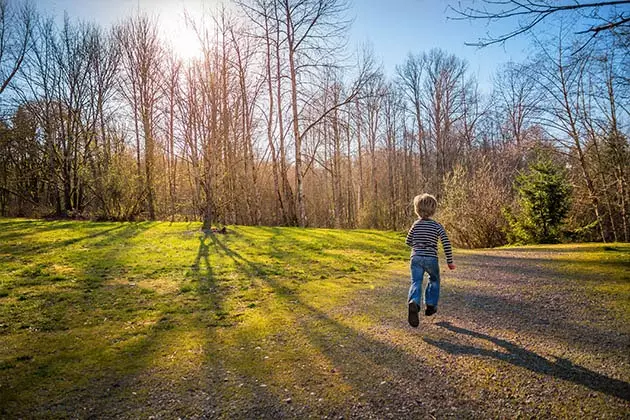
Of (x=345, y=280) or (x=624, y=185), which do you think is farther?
(x=624, y=185)

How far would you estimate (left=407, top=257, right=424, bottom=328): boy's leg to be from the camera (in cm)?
418

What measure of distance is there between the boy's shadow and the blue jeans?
489 mm

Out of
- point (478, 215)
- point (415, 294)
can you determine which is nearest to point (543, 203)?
point (478, 215)

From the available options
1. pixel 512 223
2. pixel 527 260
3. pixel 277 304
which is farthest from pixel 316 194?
pixel 277 304

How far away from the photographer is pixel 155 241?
11.4 m

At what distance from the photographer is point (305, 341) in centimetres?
416

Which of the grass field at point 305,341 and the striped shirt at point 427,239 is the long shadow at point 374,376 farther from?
the striped shirt at point 427,239

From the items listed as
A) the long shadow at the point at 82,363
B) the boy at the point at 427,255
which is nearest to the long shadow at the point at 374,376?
the boy at the point at 427,255

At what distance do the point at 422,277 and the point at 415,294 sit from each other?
229 millimetres

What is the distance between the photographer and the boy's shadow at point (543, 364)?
2832mm

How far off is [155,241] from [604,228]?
706 inches

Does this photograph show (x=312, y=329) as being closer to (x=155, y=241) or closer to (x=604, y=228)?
(x=155, y=241)

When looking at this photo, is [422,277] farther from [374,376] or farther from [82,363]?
[82,363]

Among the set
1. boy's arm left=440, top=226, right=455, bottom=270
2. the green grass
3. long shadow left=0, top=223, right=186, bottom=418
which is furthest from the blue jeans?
long shadow left=0, top=223, right=186, bottom=418
